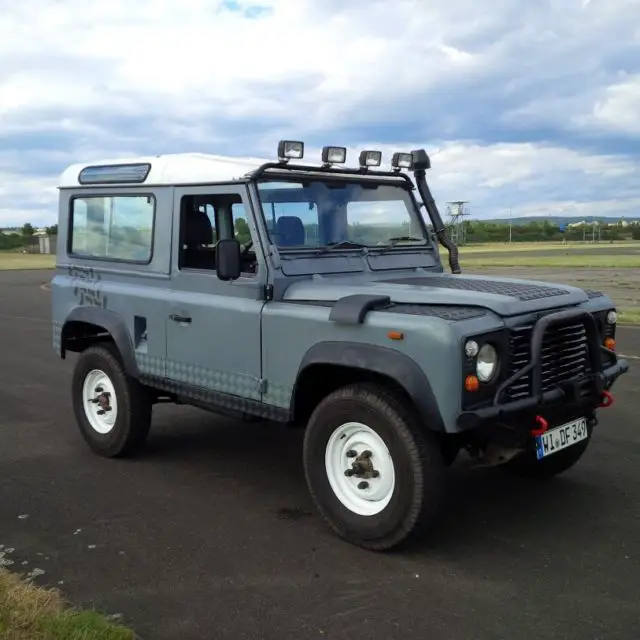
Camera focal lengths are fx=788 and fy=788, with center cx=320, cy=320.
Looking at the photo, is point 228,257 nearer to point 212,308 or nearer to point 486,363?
point 212,308

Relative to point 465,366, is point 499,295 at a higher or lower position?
higher

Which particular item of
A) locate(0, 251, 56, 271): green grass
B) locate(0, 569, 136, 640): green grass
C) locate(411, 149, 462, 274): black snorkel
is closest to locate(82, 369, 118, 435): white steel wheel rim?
locate(0, 569, 136, 640): green grass

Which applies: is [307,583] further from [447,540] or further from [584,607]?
[584,607]

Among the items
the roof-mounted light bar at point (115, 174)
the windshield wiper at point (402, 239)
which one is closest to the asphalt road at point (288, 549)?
the windshield wiper at point (402, 239)

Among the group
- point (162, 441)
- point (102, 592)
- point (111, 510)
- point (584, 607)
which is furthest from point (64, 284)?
point (584, 607)

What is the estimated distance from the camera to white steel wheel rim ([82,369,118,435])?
250 inches

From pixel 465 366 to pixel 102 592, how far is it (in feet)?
7.07

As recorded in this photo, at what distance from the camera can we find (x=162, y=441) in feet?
22.5

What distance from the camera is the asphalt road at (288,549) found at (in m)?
3.69

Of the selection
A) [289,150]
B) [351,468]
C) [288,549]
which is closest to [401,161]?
[289,150]

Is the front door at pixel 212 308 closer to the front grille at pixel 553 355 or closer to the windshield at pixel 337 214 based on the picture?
the windshield at pixel 337 214

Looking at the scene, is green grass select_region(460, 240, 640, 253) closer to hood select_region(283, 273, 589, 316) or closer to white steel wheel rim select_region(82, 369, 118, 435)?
white steel wheel rim select_region(82, 369, 118, 435)

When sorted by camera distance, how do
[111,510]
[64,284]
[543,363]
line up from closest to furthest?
[543,363] → [111,510] → [64,284]

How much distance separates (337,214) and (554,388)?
6.63 feet
